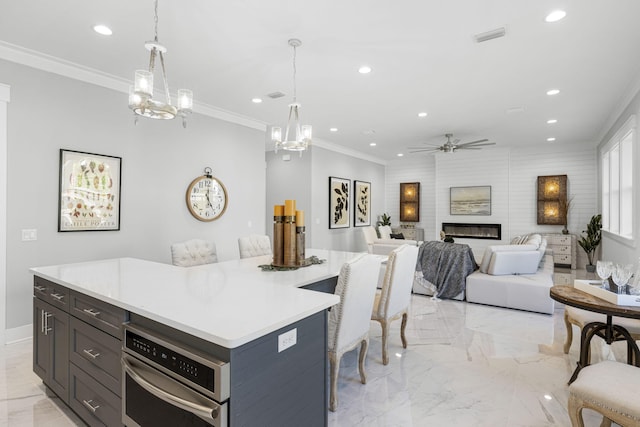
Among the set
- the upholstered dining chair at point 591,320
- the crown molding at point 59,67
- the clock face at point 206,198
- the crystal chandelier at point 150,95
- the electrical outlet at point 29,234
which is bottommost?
the upholstered dining chair at point 591,320

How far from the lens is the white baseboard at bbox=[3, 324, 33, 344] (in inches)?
129

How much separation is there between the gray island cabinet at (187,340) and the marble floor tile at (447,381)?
0.98 feet

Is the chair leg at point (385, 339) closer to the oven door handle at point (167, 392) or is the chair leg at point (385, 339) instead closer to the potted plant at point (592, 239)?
the oven door handle at point (167, 392)

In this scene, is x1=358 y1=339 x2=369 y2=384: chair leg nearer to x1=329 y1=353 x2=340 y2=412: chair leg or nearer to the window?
x1=329 y1=353 x2=340 y2=412: chair leg

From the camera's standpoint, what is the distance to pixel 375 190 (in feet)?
32.2

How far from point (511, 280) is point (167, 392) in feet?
15.1

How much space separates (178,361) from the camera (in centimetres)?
133

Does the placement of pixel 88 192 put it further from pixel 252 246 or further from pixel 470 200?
pixel 470 200

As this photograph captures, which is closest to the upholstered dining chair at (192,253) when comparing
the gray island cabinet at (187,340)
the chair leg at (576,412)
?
the gray island cabinet at (187,340)

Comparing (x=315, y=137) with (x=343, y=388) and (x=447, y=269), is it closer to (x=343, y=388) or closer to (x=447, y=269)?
(x=447, y=269)

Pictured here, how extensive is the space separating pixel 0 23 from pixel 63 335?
2703mm

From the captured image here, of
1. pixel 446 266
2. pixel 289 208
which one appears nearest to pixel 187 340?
pixel 289 208

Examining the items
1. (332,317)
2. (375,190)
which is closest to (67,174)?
(332,317)

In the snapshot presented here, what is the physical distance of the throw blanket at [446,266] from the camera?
16.5ft
